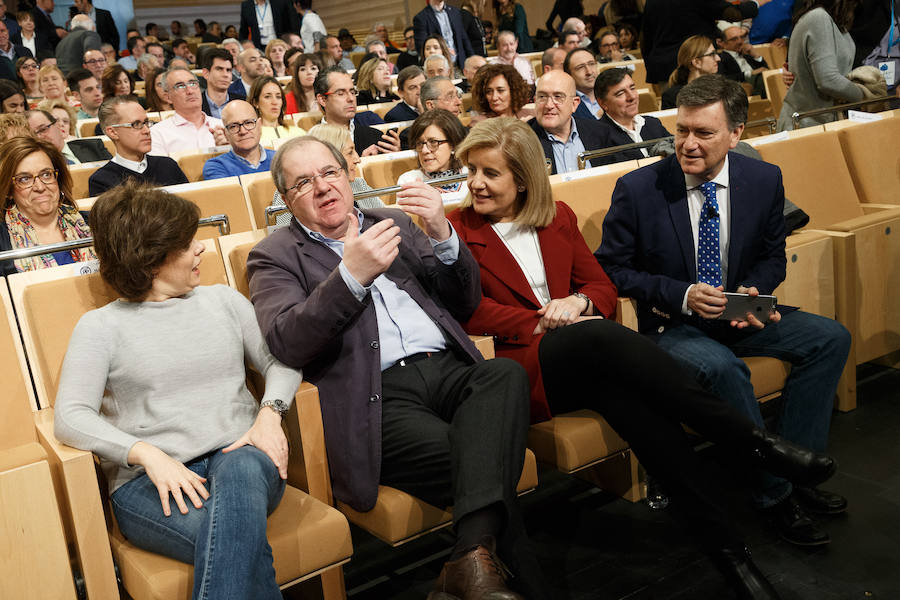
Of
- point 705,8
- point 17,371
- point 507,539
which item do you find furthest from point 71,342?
point 705,8

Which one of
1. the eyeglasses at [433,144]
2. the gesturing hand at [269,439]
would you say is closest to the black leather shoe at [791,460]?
the gesturing hand at [269,439]

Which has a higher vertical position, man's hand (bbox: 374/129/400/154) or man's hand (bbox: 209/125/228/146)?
man's hand (bbox: 209/125/228/146)

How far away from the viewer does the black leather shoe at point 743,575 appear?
5.87 feet

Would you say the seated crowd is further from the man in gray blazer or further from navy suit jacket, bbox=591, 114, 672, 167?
navy suit jacket, bbox=591, 114, 672, 167

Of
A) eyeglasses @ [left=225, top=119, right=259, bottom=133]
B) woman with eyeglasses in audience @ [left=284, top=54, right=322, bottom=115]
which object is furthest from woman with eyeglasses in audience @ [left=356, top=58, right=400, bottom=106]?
eyeglasses @ [left=225, top=119, right=259, bottom=133]

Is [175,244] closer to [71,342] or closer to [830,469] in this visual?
[71,342]

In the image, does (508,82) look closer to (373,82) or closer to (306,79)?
(306,79)

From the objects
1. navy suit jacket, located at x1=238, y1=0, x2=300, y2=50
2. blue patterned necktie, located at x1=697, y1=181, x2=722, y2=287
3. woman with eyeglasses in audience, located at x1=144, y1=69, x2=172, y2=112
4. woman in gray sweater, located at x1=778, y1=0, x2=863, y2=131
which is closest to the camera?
blue patterned necktie, located at x1=697, y1=181, x2=722, y2=287

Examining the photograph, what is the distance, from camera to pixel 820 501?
2.19 m

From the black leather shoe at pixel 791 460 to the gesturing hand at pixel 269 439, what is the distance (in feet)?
3.39

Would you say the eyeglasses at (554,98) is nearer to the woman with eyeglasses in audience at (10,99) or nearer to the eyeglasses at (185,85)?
the eyeglasses at (185,85)

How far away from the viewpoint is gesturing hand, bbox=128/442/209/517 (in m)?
1.55

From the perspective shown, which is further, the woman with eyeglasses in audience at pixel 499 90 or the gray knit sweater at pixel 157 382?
the woman with eyeglasses in audience at pixel 499 90

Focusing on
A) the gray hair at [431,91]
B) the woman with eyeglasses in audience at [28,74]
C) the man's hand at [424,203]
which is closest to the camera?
the man's hand at [424,203]
